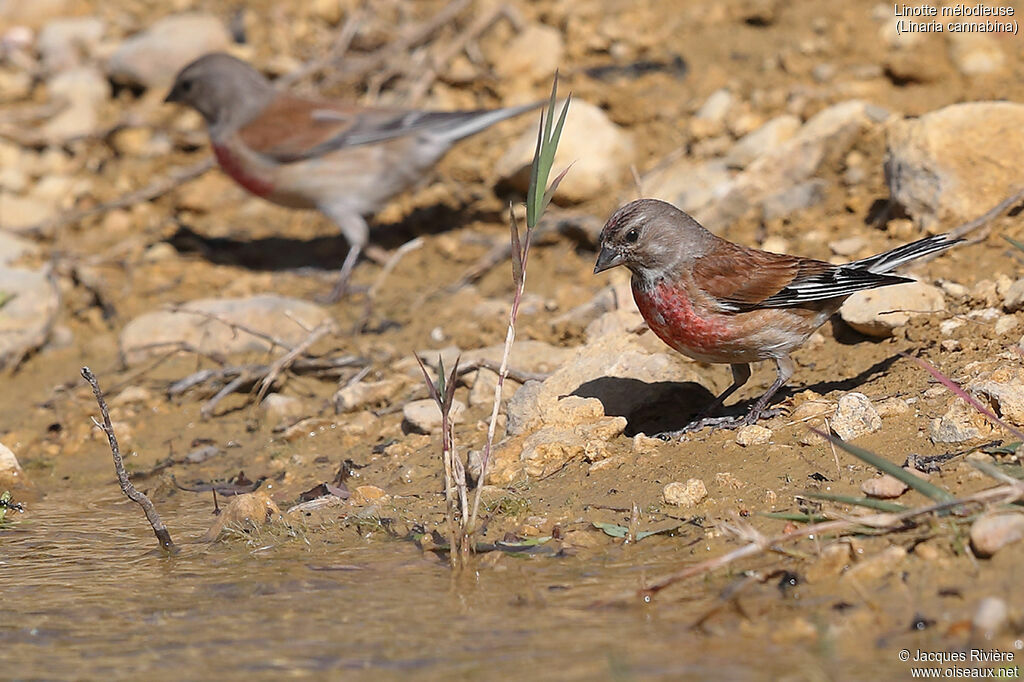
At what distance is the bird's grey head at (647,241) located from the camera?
473 centimetres

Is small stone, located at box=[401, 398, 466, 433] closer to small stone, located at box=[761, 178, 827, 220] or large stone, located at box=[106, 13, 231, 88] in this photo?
small stone, located at box=[761, 178, 827, 220]

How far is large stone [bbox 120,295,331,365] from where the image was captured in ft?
20.7

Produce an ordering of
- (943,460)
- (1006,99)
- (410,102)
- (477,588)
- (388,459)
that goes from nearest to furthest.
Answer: (477,588) < (943,460) < (388,459) < (1006,99) < (410,102)

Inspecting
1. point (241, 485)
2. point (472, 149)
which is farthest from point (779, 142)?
point (241, 485)

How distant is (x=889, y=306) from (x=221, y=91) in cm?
500

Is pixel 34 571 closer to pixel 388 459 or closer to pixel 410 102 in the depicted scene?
pixel 388 459

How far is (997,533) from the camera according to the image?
3.15 metres

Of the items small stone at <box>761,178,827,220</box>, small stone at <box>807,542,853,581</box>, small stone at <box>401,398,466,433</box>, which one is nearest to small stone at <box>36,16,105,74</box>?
small stone at <box>401,398,466,433</box>

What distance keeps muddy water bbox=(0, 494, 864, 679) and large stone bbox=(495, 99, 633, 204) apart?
355 cm

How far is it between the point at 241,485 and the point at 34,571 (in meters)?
1.09

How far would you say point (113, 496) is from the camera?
507cm

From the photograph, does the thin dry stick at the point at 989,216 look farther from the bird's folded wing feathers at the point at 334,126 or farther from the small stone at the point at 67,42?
the small stone at the point at 67,42

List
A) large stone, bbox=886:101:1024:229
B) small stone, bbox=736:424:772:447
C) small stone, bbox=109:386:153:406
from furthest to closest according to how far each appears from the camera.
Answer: small stone, bbox=109:386:153:406 < large stone, bbox=886:101:1024:229 < small stone, bbox=736:424:772:447

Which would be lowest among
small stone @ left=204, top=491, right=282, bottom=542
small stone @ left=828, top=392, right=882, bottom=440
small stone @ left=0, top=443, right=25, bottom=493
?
small stone @ left=0, top=443, right=25, bottom=493
